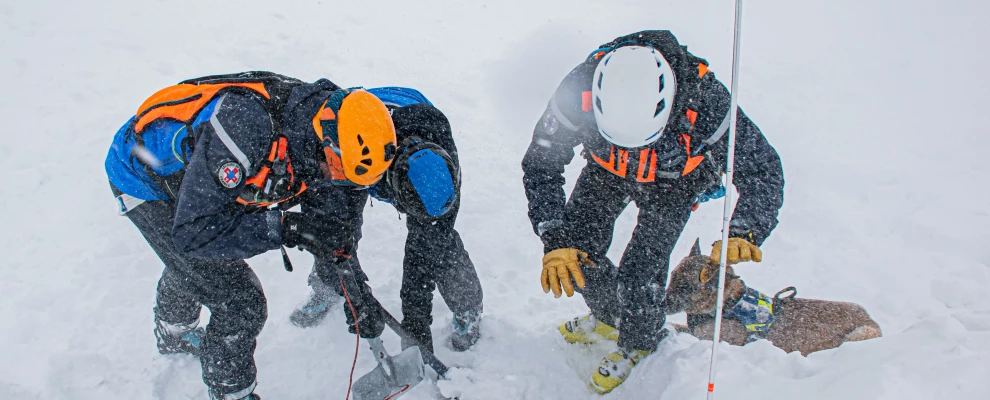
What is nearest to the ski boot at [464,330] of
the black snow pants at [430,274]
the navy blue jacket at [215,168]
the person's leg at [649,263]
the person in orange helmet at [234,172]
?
the black snow pants at [430,274]

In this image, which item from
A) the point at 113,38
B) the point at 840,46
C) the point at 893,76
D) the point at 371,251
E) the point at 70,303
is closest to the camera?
the point at 70,303

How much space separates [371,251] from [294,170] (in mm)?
1854

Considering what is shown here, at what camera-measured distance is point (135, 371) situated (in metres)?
3.26

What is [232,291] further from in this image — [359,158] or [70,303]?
[70,303]

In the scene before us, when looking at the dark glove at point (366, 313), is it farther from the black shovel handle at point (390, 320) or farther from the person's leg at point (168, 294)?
the person's leg at point (168, 294)

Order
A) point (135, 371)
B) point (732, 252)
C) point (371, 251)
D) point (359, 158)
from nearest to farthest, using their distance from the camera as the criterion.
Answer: point (359, 158)
point (732, 252)
point (135, 371)
point (371, 251)

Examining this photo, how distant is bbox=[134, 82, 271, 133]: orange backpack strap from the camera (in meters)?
2.29

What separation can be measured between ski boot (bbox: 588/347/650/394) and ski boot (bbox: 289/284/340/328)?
72.0 inches

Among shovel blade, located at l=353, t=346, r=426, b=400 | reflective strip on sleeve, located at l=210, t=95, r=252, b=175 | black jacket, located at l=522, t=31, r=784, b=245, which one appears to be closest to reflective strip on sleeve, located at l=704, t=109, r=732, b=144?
black jacket, located at l=522, t=31, r=784, b=245

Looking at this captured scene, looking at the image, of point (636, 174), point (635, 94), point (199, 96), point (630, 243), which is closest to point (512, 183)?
point (630, 243)

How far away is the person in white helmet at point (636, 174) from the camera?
8.20 ft

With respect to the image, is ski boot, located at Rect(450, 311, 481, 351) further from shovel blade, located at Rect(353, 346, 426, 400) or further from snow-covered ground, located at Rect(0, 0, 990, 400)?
shovel blade, located at Rect(353, 346, 426, 400)

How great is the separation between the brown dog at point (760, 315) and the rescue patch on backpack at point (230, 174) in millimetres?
2464

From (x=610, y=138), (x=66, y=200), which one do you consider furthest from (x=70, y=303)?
(x=610, y=138)
